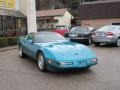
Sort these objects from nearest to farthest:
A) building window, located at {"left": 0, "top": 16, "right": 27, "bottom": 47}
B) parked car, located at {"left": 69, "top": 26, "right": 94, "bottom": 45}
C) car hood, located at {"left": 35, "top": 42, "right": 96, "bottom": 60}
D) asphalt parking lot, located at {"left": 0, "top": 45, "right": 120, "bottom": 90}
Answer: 1. asphalt parking lot, located at {"left": 0, "top": 45, "right": 120, "bottom": 90}
2. car hood, located at {"left": 35, "top": 42, "right": 96, "bottom": 60}
3. parked car, located at {"left": 69, "top": 26, "right": 94, "bottom": 45}
4. building window, located at {"left": 0, "top": 16, "right": 27, "bottom": 47}

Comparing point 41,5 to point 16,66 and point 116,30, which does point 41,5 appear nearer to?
point 116,30

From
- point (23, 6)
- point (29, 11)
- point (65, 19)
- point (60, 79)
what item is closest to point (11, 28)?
point (29, 11)

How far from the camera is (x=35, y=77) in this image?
7.68 meters

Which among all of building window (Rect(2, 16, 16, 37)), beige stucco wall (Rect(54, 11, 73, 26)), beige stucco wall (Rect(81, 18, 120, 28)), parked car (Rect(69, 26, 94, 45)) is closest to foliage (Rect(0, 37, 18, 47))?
building window (Rect(2, 16, 16, 37))

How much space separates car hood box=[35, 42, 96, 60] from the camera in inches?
305

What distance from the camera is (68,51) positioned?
803 cm

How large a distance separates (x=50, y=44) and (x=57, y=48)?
70 centimetres

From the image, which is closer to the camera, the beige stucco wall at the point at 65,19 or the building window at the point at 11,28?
the building window at the point at 11,28

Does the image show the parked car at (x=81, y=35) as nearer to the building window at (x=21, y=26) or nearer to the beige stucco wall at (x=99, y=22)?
the building window at (x=21, y=26)

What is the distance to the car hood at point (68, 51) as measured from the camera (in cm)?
773

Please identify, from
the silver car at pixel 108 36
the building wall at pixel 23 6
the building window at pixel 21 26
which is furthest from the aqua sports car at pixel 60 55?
the building wall at pixel 23 6

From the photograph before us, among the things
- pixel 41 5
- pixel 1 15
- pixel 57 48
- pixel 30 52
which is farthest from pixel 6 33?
pixel 41 5

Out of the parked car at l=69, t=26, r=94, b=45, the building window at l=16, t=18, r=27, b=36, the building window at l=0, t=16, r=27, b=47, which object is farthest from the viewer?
the building window at l=16, t=18, r=27, b=36

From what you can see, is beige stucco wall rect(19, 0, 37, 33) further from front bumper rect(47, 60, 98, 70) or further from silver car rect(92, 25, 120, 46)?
front bumper rect(47, 60, 98, 70)
